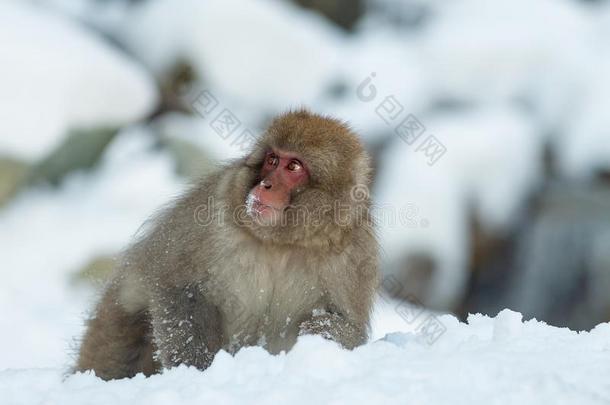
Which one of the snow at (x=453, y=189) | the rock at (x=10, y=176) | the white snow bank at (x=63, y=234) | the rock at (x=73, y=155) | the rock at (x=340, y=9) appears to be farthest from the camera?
the rock at (x=340, y=9)

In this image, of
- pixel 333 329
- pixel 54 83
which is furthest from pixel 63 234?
pixel 333 329

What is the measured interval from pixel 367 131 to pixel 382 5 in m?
1.91

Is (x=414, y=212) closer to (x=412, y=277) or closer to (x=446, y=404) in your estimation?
(x=412, y=277)

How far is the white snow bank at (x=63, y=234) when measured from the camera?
6336 millimetres

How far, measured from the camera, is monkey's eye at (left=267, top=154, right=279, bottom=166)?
10.6 feet

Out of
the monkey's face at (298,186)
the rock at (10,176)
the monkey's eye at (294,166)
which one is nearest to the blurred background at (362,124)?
the rock at (10,176)

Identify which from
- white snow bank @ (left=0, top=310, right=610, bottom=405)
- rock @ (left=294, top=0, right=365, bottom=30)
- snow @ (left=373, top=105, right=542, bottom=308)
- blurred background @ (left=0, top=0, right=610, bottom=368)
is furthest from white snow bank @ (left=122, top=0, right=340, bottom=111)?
white snow bank @ (left=0, top=310, right=610, bottom=405)

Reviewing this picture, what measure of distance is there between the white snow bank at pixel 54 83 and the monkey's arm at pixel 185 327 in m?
4.96

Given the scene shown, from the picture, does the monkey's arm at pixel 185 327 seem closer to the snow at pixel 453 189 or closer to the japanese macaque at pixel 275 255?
the japanese macaque at pixel 275 255

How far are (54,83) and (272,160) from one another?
5.75m

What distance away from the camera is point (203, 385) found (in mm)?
2389

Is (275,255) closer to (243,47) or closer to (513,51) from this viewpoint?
(243,47)

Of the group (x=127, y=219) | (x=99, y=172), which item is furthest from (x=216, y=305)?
(x=99, y=172)

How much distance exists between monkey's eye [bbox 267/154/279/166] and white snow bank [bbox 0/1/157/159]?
5112 mm
